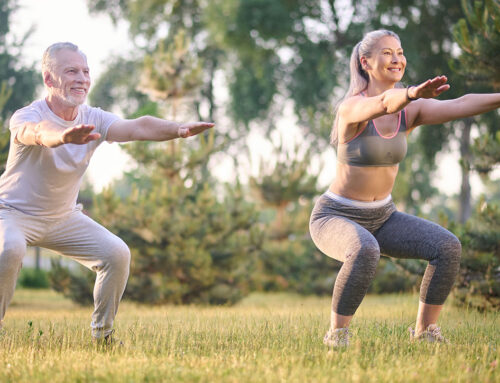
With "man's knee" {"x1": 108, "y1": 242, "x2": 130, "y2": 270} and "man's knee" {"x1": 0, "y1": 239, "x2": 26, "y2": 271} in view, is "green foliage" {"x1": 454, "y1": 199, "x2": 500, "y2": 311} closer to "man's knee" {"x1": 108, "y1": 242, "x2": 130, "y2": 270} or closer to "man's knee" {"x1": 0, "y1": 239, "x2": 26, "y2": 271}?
"man's knee" {"x1": 108, "y1": 242, "x2": 130, "y2": 270}

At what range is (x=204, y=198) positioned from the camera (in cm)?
1059

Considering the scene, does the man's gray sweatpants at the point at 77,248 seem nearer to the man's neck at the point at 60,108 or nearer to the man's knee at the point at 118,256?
the man's knee at the point at 118,256

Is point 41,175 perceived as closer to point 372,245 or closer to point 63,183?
point 63,183

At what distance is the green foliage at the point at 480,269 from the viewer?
23.4 feet

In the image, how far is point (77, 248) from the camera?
4.52 metres

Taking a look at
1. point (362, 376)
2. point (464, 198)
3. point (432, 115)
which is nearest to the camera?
point (362, 376)

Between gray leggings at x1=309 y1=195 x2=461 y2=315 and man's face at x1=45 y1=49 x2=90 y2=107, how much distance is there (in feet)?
6.27

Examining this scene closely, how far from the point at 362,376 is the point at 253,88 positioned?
78.8 ft

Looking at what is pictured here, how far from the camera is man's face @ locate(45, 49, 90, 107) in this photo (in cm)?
434

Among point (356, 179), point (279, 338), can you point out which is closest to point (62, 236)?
point (279, 338)

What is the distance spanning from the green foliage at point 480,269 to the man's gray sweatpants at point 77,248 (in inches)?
174

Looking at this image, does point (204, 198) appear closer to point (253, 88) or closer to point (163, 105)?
point (163, 105)

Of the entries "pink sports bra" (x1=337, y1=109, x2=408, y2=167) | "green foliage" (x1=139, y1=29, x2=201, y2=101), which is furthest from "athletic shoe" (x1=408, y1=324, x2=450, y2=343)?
"green foliage" (x1=139, y1=29, x2=201, y2=101)

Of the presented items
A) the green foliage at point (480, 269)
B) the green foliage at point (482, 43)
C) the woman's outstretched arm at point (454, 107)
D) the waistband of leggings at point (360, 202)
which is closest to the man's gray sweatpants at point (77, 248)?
the waistband of leggings at point (360, 202)
